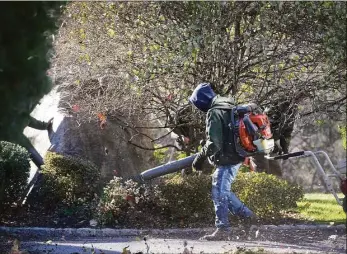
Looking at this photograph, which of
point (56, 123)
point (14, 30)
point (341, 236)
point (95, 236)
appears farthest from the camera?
point (56, 123)

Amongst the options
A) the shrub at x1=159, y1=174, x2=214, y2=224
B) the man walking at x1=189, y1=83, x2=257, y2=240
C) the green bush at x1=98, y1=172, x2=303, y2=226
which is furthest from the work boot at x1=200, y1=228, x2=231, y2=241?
the shrub at x1=159, y1=174, x2=214, y2=224

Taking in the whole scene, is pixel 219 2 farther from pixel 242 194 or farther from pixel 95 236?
pixel 95 236

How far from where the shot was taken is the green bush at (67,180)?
28.2 feet

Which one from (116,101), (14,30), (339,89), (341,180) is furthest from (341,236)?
(116,101)

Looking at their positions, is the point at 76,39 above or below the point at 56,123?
above

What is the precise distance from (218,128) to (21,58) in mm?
2412

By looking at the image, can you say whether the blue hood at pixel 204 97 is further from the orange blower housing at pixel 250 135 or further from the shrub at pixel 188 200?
the shrub at pixel 188 200

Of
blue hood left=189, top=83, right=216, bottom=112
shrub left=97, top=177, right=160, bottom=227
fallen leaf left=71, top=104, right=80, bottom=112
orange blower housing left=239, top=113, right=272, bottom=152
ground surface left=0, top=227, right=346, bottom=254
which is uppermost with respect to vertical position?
fallen leaf left=71, top=104, right=80, bottom=112

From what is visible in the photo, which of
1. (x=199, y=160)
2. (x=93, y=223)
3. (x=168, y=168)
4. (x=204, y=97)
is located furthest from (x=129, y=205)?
(x=204, y=97)

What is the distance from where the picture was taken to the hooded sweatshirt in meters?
6.13

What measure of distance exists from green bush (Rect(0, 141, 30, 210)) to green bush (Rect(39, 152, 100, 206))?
0.32 m

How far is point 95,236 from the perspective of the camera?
298 inches

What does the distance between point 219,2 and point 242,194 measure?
2559mm

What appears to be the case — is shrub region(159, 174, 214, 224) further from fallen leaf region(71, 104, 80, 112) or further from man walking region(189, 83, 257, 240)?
fallen leaf region(71, 104, 80, 112)
